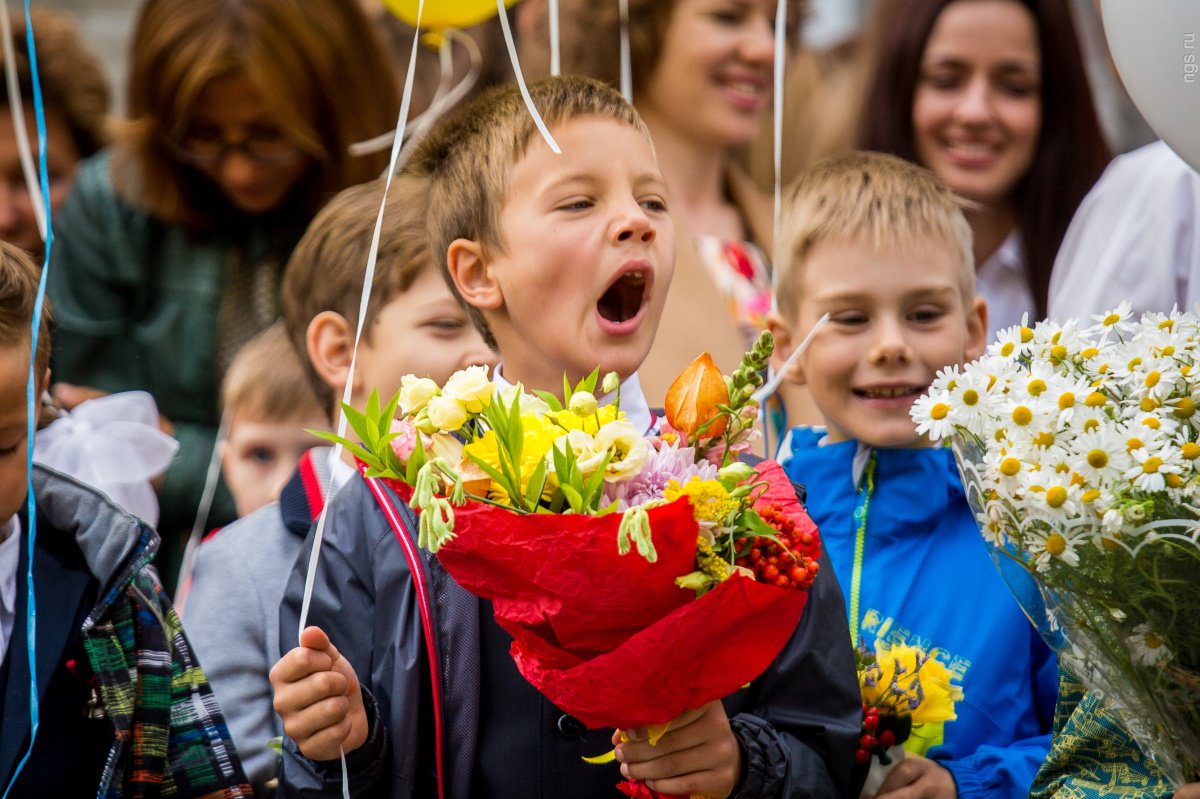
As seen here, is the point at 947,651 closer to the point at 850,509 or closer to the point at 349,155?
the point at 850,509

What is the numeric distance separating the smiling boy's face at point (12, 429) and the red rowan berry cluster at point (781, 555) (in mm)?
1143

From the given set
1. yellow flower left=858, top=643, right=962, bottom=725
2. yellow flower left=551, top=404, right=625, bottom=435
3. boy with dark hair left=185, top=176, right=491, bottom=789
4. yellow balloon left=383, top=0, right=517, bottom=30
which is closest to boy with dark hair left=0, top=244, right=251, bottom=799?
boy with dark hair left=185, top=176, right=491, bottom=789

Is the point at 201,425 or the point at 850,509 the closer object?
the point at 850,509

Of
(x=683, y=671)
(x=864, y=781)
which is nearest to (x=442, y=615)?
(x=683, y=671)

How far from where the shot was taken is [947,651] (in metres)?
2.49

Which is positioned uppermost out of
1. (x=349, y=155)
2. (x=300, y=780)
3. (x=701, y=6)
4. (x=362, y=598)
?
(x=701, y=6)

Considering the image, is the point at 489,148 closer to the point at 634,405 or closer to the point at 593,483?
the point at 634,405

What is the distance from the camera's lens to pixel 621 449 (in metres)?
1.76

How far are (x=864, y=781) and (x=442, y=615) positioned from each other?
66cm

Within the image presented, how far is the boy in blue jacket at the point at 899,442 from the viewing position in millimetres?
2480

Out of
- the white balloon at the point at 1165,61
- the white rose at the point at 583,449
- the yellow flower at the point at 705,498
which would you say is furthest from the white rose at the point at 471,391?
the white balloon at the point at 1165,61

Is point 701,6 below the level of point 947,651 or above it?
above

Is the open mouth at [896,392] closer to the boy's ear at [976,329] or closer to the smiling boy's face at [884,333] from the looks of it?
the smiling boy's face at [884,333]

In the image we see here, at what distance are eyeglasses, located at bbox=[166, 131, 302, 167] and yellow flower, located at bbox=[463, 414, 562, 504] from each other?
81.4 inches
